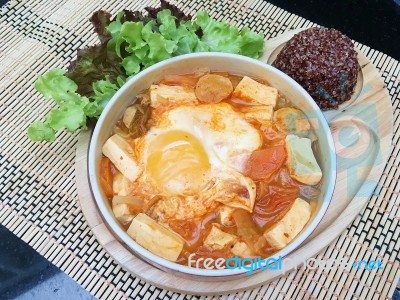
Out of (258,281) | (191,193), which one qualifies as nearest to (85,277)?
(191,193)

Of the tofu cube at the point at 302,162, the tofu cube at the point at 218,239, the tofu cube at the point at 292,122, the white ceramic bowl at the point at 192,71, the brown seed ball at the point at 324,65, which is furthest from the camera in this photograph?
the brown seed ball at the point at 324,65

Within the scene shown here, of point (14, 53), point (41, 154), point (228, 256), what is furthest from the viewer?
point (14, 53)

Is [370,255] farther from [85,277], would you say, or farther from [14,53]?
[14,53]

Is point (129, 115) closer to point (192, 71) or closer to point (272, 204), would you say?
point (192, 71)

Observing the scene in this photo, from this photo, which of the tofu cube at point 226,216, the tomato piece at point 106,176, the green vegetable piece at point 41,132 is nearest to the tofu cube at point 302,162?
the tofu cube at point 226,216

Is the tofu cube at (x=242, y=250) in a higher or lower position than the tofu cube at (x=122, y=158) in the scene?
lower

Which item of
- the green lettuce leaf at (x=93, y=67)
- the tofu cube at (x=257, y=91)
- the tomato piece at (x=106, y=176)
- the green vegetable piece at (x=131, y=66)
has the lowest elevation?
the tofu cube at (x=257, y=91)

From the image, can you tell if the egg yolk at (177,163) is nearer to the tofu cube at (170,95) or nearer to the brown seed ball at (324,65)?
the tofu cube at (170,95)

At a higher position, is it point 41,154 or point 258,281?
point 41,154
